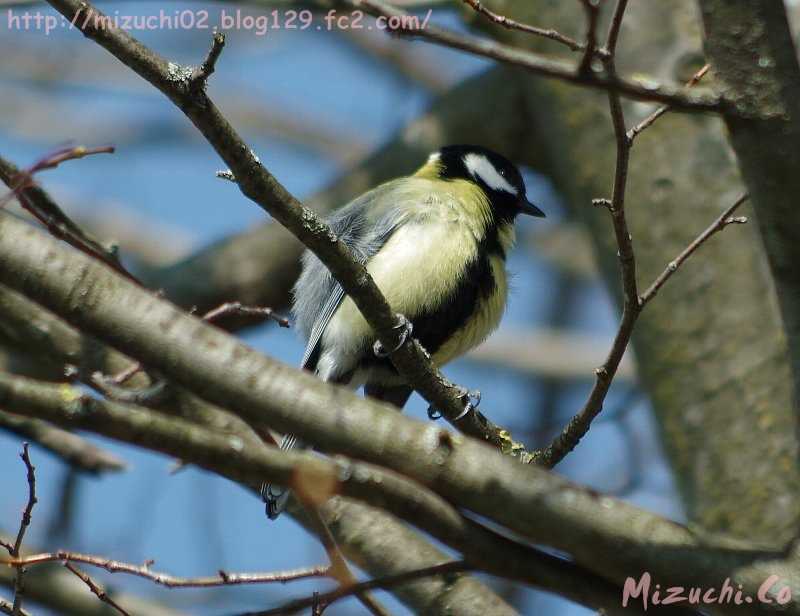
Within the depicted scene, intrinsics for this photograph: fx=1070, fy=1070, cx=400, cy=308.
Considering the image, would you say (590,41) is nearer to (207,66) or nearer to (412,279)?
(207,66)

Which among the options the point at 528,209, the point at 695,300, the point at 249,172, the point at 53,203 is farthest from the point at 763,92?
the point at 528,209

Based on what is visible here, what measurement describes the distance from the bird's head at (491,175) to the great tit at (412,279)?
6.9 inches

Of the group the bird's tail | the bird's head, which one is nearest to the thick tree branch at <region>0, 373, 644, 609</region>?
the bird's tail

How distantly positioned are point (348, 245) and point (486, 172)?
983 millimetres

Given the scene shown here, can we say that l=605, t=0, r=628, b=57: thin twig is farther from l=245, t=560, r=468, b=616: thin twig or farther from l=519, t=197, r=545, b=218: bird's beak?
l=519, t=197, r=545, b=218: bird's beak

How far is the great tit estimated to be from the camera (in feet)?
12.6

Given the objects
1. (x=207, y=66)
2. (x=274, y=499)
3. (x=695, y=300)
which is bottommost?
(x=274, y=499)

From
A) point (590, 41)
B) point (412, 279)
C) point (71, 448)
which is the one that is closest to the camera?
point (590, 41)

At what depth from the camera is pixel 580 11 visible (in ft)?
15.5

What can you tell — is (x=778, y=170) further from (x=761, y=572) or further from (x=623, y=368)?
(x=623, y=368)

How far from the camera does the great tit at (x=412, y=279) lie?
383cm

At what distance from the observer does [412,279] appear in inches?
150

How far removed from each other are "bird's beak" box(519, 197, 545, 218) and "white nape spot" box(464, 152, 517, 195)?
55 mm

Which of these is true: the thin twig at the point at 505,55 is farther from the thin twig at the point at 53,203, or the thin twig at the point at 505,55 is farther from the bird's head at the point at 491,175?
the bird's head at the point at 491,175
